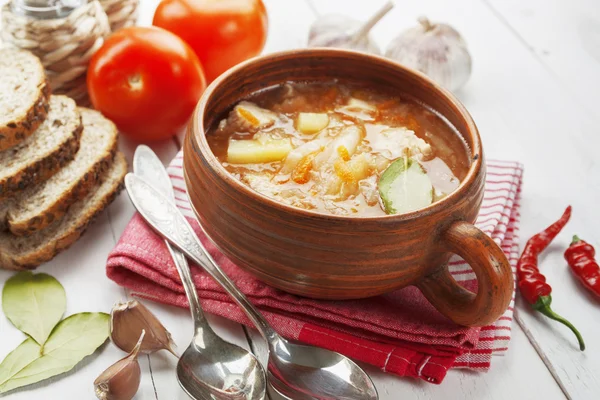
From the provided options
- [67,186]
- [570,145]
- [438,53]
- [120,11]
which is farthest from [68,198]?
[570,145]

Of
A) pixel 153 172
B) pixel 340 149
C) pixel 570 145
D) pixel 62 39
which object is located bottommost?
pixel 153 172

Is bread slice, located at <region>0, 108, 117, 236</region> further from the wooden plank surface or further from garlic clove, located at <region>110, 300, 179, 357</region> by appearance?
the wooden plank surface

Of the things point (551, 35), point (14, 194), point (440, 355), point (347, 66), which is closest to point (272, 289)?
point (440, 355)

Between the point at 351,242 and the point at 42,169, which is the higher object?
the point at 351,242

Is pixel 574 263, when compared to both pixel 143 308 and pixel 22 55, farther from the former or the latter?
pixel 22 55

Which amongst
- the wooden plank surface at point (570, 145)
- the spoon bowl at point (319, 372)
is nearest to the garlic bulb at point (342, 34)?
the wooden plank surface at point (570, 145)

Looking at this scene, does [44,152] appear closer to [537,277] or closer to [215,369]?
[215,369]

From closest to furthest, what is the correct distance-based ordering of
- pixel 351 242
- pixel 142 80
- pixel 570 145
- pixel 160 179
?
pixel 351 242, pixel 160 179, pixel 142 80, pixel 570 145
